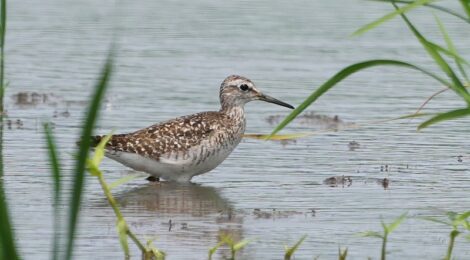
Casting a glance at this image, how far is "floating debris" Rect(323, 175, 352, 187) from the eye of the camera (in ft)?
34.4

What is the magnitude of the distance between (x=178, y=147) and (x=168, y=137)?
13 cm

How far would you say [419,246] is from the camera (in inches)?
321

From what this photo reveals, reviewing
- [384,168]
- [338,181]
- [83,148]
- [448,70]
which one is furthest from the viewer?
[384,168]

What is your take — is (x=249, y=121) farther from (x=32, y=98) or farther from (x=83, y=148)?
(x=83, y=148)

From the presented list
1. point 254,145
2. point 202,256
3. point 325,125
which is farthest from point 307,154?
point 202,256

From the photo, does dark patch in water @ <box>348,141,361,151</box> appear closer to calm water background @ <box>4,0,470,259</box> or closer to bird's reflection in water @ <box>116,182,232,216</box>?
calm water background @ <box>4,0,470,259</box>

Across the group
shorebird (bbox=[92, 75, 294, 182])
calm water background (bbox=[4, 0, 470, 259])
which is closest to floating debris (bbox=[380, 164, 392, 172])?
calm water background (bbox=[4, 0, 470, 259])

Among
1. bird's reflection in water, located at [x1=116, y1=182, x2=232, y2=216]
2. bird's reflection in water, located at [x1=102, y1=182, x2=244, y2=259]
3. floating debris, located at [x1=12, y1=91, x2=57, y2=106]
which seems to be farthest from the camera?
floating debris, located at [x1=12, y1=91, x2=57, y2=106]

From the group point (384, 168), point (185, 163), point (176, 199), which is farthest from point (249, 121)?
point (176, 199)

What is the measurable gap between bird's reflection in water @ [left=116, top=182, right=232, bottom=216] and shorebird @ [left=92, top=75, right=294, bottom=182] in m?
0.15

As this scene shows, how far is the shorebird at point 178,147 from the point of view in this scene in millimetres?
10773

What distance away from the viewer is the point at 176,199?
10.2 meters

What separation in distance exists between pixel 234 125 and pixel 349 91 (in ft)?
12.8

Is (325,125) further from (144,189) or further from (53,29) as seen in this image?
(53,29)
